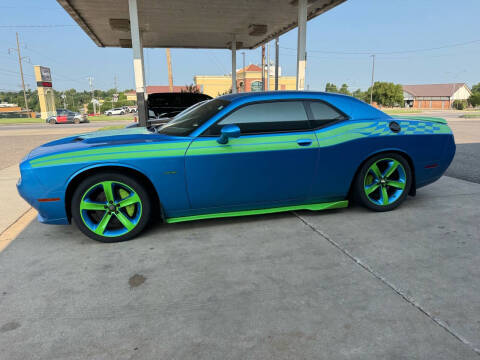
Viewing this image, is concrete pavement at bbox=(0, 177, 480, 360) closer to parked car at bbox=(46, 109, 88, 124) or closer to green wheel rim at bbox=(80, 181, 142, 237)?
green wheel rim at bbox=(80, 181, 142, 237)

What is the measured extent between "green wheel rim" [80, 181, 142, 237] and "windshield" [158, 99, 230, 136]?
0.82 metres

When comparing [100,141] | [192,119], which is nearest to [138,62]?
[192,119]

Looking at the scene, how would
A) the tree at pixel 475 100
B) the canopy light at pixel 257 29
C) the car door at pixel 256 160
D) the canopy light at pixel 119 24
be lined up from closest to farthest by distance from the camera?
the car door at pixel 256 160
the canopy light at pixel 119 24
the canopy light at pixel 257 29
the tree at pixel 475 100

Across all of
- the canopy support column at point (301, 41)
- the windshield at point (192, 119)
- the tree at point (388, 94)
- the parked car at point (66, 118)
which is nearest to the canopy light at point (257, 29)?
the canopy support column at point (301, 41)

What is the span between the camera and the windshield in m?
3.58

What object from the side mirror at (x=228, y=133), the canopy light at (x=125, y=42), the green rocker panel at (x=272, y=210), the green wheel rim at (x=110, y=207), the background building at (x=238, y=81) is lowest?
the green rocker panel at (x=272, y=210)

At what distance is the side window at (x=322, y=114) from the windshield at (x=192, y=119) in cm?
98

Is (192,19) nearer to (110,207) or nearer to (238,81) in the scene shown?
(110,207)

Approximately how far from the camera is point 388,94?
7406 centimetres

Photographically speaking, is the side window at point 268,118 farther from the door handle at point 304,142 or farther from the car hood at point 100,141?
the car hood at point 100,141

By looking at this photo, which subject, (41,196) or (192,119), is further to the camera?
(192,119)

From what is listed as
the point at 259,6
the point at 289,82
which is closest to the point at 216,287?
the point at 259,6

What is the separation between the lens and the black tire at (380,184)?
12.9 feet

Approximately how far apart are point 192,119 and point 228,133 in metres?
0.75
